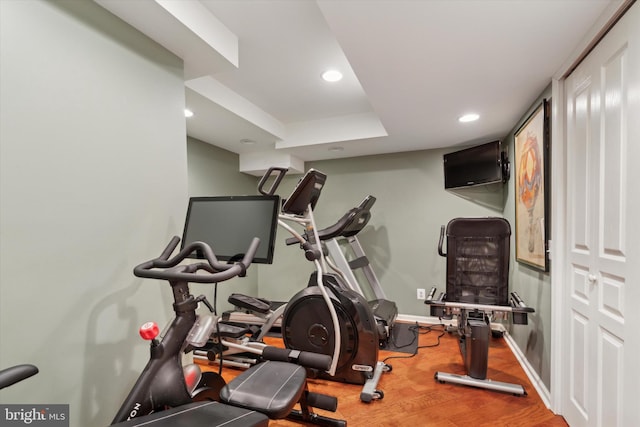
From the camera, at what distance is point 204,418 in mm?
1018

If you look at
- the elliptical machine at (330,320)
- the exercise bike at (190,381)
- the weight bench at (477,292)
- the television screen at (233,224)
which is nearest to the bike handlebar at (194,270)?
the exercise bike at (190,381)

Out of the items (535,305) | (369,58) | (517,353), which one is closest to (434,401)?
(535,305)

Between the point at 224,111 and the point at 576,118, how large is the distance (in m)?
2.51

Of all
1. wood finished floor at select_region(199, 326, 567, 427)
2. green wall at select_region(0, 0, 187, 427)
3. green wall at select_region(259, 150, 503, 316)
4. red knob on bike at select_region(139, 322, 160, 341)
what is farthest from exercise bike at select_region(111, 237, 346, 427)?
green wall at select_region(259, 150, 503, 316)

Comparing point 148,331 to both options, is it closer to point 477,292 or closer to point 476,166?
point 477,292

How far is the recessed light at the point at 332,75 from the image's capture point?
2.38 m

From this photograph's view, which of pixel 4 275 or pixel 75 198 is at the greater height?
pixel 75 198

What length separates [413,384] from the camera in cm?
226

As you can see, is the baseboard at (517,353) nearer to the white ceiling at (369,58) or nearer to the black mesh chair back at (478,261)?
the black mesh chair back at (478,261)

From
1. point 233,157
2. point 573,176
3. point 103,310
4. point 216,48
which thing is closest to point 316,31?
point 216,48

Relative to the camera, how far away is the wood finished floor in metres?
1.82

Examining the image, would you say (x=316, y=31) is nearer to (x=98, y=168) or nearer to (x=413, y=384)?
(x=98, y=168)

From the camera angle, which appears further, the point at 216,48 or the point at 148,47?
the point at 216,48

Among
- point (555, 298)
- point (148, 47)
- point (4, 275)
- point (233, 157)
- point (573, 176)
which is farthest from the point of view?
point (233, 157)
